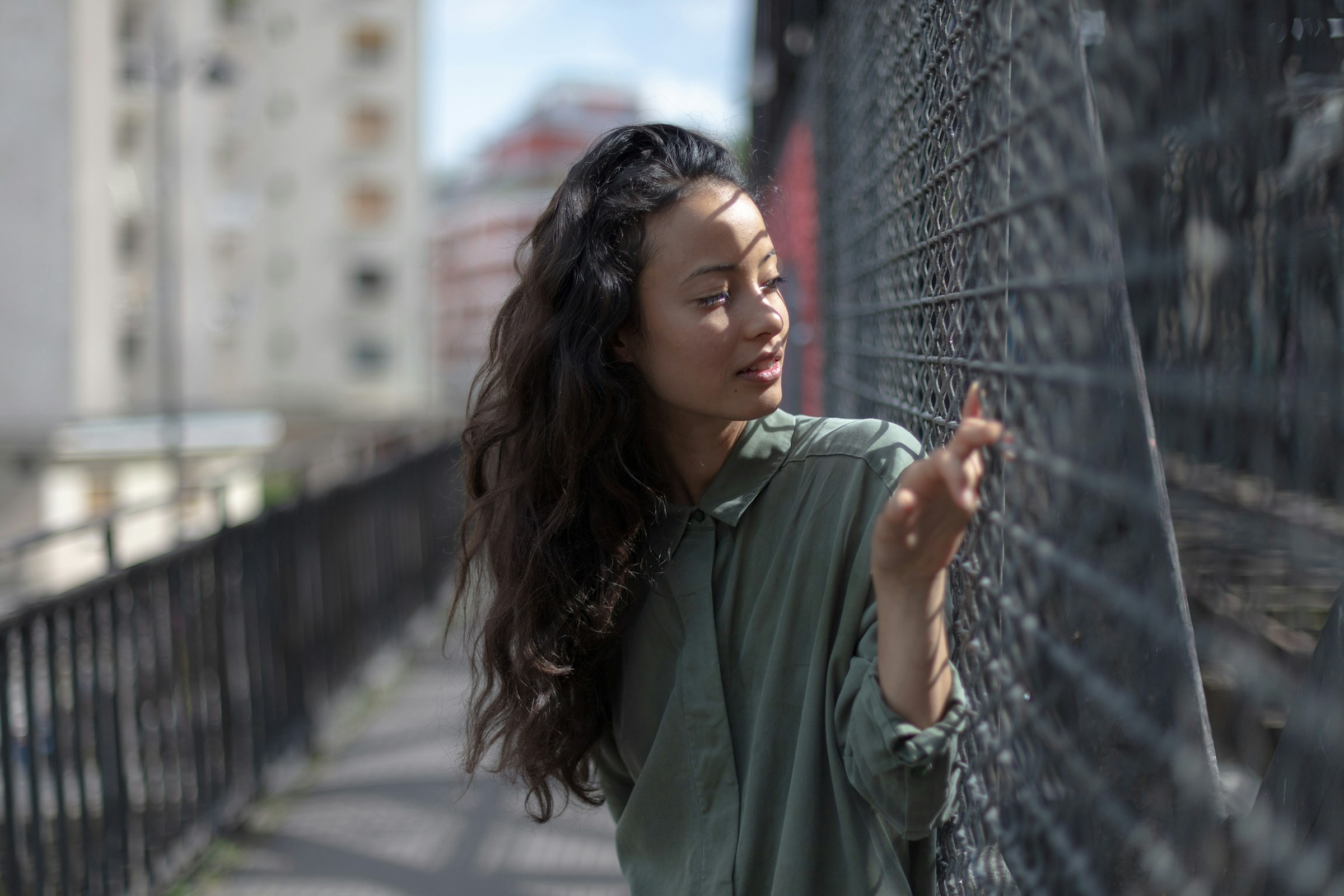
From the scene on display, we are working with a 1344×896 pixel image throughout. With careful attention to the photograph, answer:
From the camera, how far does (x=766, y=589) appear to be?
162 centimetres

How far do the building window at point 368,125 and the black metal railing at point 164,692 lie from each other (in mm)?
46202

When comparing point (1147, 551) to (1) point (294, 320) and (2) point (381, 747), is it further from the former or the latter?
(1) point (294, 320)

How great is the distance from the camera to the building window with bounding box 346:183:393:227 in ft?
163

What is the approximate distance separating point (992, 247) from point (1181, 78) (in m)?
0.44

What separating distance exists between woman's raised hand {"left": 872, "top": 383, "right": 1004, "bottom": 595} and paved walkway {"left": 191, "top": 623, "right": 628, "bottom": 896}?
8.67 feet

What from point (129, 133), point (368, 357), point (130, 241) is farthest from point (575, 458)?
point (368, 357)

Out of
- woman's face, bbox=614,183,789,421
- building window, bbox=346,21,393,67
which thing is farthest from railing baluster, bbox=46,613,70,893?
building window, bbox=346,21,393,67

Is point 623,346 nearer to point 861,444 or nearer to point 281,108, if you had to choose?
point 861,444

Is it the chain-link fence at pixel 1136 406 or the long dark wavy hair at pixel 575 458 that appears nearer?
the chain-link fence at pixel 1136 406

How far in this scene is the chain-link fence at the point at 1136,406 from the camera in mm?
769

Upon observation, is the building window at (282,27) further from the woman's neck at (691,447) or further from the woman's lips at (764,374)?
the woman's lips at (764,374)

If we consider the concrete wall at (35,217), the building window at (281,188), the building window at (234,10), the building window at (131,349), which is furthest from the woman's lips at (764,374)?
the building window at (281,188)

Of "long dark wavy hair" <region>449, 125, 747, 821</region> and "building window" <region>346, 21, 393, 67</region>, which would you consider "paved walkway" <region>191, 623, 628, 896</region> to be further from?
"building window" <region>346, 21, 393, 67</region>

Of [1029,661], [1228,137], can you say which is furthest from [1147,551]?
[1228,137]
